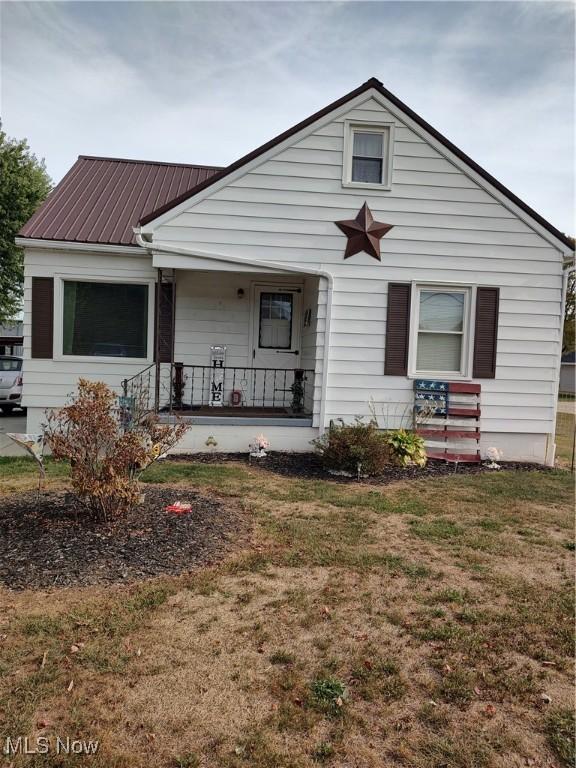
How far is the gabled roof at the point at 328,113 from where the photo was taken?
7.52 meters

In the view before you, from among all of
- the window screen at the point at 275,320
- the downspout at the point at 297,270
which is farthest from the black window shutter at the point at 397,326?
the window screen at the point at 275,320

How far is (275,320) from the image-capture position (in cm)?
962

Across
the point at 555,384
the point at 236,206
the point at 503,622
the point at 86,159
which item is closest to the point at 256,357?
the point at 236,206

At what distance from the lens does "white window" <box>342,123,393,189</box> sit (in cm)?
780

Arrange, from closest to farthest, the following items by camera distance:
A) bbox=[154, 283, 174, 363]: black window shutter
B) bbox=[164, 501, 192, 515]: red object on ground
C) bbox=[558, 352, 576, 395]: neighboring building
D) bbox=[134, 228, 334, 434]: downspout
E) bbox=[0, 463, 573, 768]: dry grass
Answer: bbox=[0, 463, 573, 768]: dry grass → bbox=[164, 501, 192, 515]: red object on ground → bbox=[134, 228, 334, 434]: downspout → bbox=[154, 283, 174, 363]: black window shutter → bbox=[558, 352, 576, 395]: neighboring building

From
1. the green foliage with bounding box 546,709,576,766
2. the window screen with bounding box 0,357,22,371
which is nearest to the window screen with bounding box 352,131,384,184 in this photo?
the green foliage with bounding box 546,709,576,766

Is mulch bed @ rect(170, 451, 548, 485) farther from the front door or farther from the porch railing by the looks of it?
the front door

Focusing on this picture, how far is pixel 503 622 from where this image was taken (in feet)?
10.1

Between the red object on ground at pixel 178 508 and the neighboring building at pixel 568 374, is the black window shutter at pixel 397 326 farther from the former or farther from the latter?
the neighboring building at pixel 568 374

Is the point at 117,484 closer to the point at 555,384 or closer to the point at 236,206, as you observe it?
the point at 236,206

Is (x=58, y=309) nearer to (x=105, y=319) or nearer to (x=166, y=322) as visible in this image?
(x=105, y=319)

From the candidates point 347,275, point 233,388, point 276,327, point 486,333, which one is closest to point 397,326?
point 347,275

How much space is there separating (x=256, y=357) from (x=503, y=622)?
6.96 m

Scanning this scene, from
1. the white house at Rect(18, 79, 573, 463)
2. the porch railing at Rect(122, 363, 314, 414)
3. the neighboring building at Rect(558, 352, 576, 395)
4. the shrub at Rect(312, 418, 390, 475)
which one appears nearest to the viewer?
the shrub at Rect(312, 418, 390, 475)
